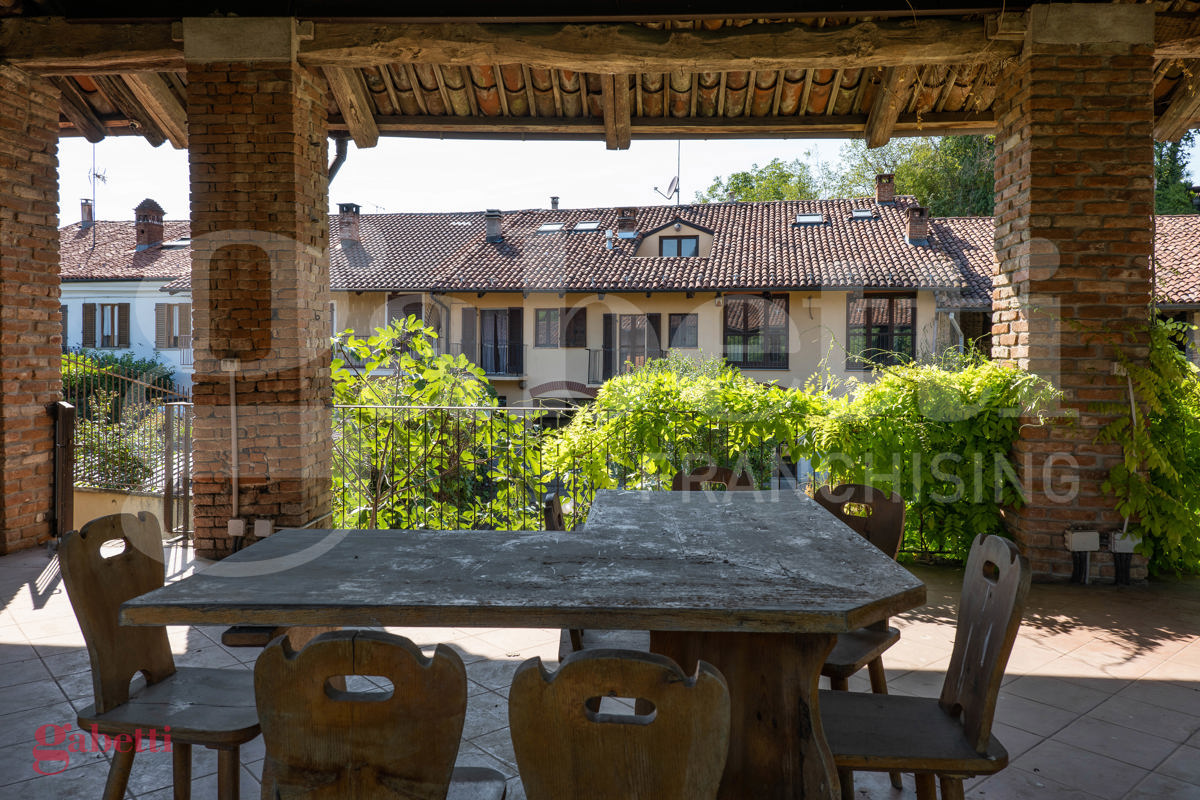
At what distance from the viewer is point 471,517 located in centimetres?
624

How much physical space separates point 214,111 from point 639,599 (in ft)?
14.3

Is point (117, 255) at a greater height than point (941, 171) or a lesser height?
lesser

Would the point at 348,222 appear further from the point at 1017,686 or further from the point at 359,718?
the point at 359,718

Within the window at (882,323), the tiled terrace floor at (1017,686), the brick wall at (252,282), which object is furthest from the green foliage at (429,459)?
the window at (882,323)

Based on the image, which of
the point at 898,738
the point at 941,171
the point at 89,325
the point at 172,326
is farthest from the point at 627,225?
the point at 898,738

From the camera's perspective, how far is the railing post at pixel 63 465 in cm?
571

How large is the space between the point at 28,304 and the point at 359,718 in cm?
Result: 555

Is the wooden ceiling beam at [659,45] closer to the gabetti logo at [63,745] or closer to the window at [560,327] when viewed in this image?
the gabetti logo at [63,745]

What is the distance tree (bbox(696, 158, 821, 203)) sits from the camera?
28.0m

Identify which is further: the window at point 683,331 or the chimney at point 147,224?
the chimney at point 147,224

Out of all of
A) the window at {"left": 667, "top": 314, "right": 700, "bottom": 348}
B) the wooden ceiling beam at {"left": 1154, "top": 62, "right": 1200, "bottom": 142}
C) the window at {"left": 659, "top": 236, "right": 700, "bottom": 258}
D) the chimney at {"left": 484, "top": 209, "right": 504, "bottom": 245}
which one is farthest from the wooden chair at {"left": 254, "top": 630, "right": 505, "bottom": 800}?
the chimney at {"left": 484, "top": 209, "right": 504, "bottom": 245}

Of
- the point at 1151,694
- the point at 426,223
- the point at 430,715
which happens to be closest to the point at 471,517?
the point at 1151,694

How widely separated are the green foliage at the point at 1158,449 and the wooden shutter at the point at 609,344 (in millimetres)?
15266

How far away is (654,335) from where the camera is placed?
19562 millimetres
